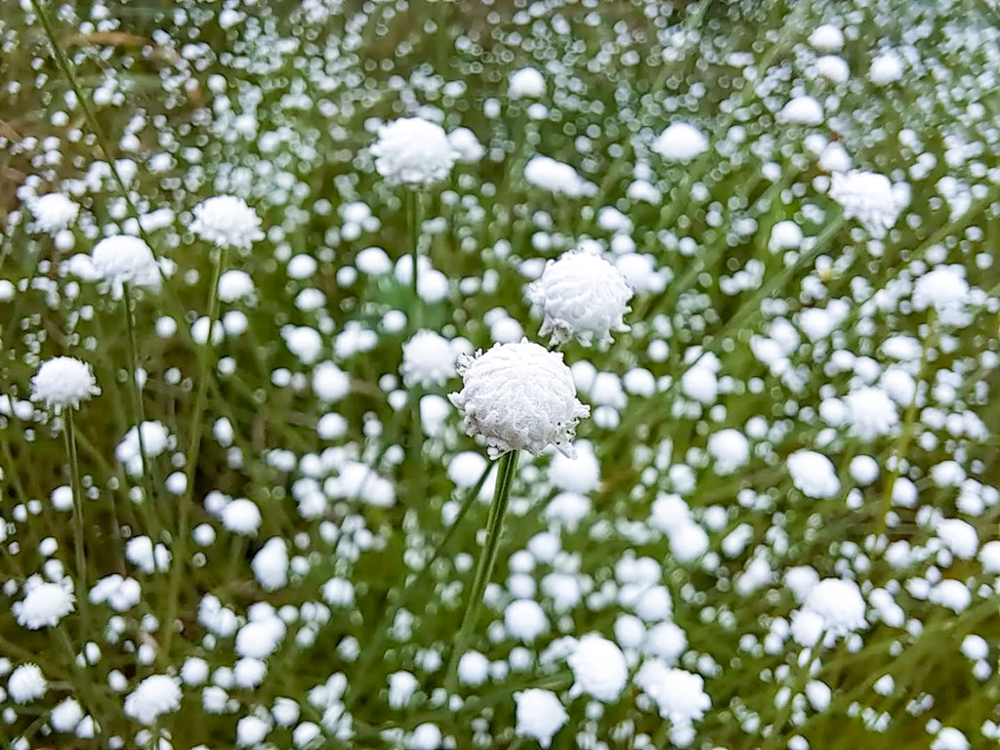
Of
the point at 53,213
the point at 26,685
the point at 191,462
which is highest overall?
the point at 53,213

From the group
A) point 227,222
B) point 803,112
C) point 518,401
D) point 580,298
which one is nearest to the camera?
point 518,401

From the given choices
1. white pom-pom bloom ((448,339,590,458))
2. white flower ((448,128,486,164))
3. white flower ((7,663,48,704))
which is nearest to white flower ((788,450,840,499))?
white pom-pom bloom ((448,339,590,458))

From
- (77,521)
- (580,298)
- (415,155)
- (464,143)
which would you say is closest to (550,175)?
(464,143)

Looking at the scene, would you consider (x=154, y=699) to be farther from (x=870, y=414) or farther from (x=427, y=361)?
(x=870, y=414)

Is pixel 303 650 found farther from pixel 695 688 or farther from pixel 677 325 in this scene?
pixel 677 325

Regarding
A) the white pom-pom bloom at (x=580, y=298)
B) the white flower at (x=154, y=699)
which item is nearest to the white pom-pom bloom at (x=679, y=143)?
the white pom-pom bloom at (x=580, y=298)

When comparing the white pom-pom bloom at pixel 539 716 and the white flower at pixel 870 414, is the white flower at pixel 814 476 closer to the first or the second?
the white flower at pixel 870 414

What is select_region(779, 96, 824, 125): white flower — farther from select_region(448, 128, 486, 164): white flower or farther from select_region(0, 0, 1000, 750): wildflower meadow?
select_region(448, 128, 486, 164): white flower
